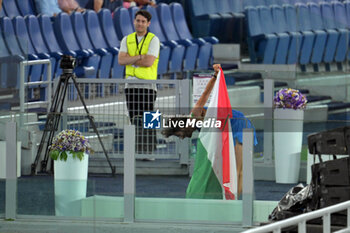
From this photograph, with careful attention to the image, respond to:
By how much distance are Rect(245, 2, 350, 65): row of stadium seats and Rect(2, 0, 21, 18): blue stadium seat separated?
137 inches

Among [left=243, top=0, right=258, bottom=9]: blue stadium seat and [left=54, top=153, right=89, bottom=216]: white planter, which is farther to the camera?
[left=243, top=0, right=258, bottom=9]: blue stadium seat

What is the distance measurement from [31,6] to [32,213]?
20.1 ft

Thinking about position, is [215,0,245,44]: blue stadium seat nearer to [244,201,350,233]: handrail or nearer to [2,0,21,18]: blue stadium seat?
[2,0,21,18]: blue stadium seat

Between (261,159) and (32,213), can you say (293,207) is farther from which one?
(32,213)

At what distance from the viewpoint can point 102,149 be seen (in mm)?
6988

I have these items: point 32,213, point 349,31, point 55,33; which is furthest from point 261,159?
point 349,31

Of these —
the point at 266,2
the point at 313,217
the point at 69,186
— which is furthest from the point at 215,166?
the point at 266,2

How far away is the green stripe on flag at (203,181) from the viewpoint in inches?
268

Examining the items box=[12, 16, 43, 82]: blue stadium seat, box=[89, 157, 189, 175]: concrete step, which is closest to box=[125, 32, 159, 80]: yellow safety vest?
box=[12, 16, 43, 82]: blue stadium seat

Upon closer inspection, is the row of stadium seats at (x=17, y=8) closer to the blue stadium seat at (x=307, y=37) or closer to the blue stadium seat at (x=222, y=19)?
the blue stadium seat at (x=222, y=19)

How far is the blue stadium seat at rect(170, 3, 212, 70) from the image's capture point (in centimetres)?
1380

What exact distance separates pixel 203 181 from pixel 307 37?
7.77 m

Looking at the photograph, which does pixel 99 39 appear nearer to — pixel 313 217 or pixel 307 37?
pixel 307 37

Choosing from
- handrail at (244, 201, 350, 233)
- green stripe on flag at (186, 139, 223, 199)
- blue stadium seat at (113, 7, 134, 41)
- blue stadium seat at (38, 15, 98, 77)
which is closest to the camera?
handrail at (244, 201, 350, 233)
